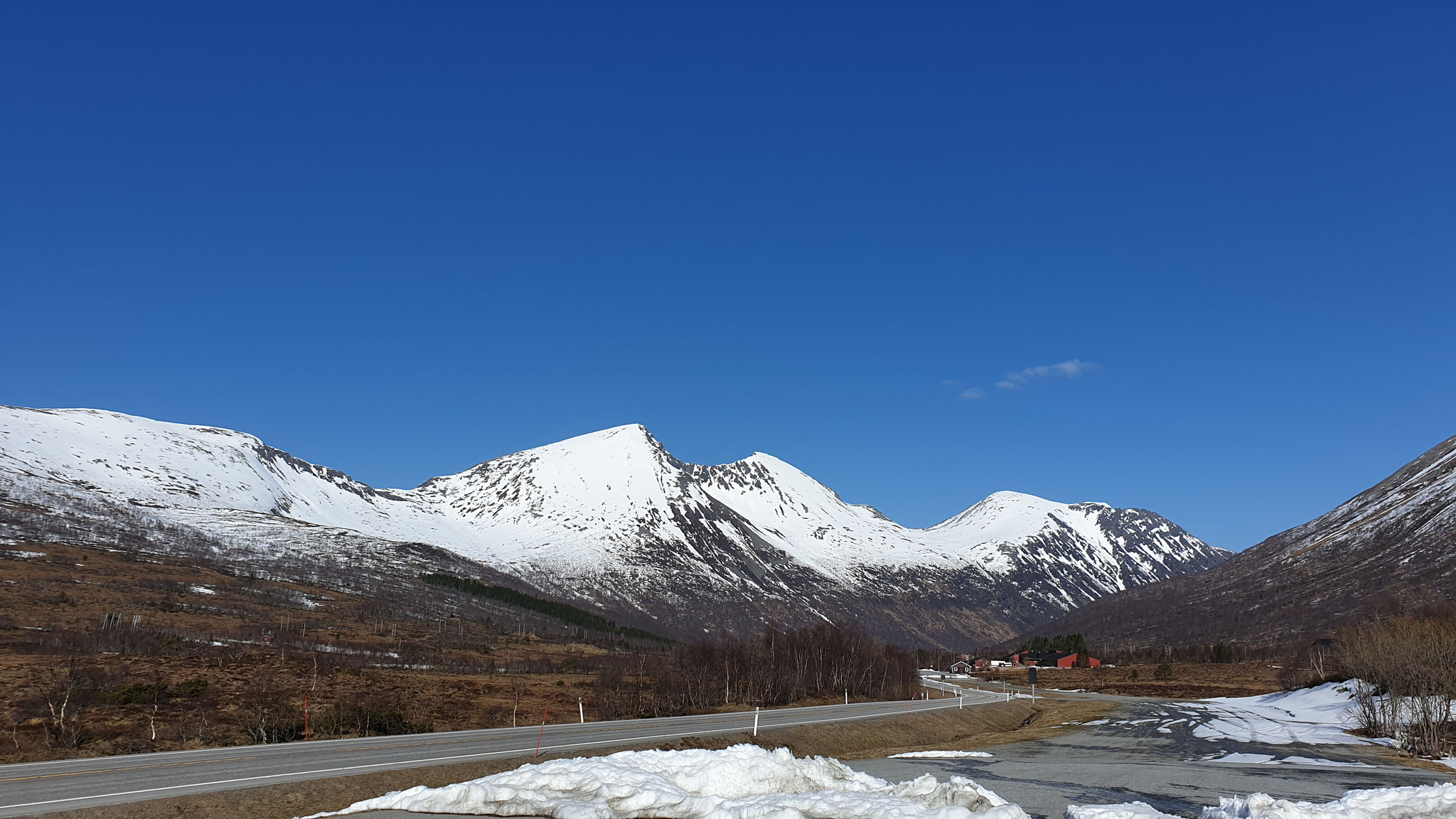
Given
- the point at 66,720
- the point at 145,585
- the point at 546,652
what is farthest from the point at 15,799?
the point at 145,585

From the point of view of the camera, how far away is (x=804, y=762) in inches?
1020

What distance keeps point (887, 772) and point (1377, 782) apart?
17.8m

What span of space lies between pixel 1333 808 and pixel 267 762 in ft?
101

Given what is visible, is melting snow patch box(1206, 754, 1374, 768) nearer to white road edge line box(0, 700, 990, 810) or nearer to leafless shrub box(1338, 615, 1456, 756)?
leafless shrub box(1338, 615, 1456, 756)

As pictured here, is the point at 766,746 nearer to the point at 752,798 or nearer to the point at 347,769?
the point at 347,769

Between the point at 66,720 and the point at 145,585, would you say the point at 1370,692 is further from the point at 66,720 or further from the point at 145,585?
the point at 145,585

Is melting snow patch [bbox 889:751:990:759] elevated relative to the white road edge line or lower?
lower

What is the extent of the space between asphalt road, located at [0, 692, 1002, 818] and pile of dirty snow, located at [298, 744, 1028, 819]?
6068 mm

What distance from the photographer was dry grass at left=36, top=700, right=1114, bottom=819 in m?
23.2

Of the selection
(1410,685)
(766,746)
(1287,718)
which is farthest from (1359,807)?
(1287,718)

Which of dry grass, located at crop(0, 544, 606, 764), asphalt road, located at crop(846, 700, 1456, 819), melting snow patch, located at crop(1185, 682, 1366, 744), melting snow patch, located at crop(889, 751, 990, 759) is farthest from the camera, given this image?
melting snow patch, located at crop(1185, 682, 1366, 744)

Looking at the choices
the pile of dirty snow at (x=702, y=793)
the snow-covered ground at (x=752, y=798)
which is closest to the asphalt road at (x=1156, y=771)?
the snow-covered ground at (x=752, y=798)

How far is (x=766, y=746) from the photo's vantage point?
4050 cm

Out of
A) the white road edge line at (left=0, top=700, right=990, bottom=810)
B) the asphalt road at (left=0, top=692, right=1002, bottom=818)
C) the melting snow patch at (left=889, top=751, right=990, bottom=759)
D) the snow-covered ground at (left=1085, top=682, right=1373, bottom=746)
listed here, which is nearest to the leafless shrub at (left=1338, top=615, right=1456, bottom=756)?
the snow-covered ground at (left=1085, top=682, right=1373, bottom=746)
